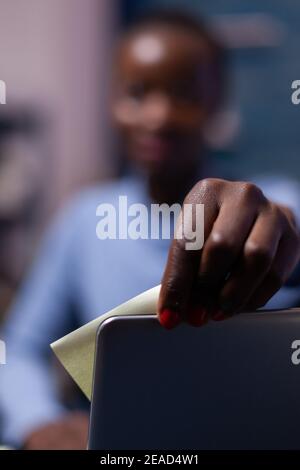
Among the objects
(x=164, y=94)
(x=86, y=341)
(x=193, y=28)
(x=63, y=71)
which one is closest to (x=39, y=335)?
(x=164, y=94)

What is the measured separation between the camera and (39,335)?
1222 mm

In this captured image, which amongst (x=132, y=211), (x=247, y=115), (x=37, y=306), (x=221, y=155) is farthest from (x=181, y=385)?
(x=247, y=115)

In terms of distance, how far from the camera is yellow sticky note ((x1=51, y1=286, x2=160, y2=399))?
1.59ft

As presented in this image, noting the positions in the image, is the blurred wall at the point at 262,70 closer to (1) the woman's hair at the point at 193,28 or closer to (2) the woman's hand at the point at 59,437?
(1) the woman's hair at the point at 193,28

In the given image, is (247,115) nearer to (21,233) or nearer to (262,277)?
(21,233)

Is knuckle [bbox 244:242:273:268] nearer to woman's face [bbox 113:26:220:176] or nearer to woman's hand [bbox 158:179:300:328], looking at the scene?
woman's hand [bbox 158:179:300:328]

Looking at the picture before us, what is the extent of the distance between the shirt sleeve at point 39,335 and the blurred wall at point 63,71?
0.87 m

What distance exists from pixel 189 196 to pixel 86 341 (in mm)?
118

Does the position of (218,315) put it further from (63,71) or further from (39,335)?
(63,71)

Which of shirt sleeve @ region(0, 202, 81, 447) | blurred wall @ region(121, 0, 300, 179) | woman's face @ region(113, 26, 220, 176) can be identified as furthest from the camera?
blurred wall @ region(121, 0, 300, 179)

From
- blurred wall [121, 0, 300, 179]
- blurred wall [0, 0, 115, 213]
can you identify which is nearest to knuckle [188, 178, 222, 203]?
blurred wall [121, 0, 300, 179]

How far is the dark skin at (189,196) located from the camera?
48 centimetres

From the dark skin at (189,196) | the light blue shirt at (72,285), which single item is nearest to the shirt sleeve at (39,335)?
the light blue shirt at (72,285)

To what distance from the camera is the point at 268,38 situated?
2.11 meters
